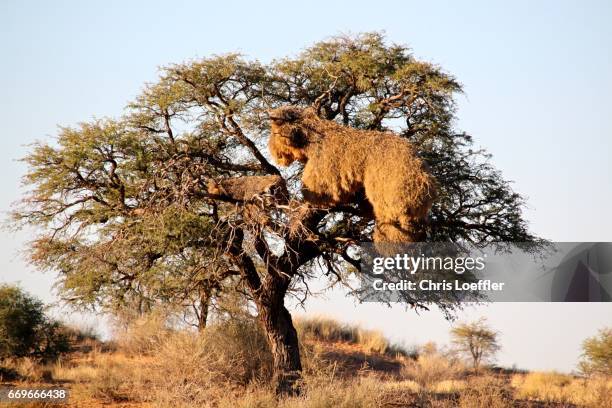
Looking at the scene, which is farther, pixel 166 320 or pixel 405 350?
pixel 405 350

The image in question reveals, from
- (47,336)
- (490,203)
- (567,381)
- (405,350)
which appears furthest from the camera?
(405,350)

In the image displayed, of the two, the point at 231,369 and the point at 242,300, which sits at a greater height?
the point at 242,300

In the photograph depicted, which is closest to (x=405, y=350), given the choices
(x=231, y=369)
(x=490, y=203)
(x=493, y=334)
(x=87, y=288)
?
(x=493, y=334)

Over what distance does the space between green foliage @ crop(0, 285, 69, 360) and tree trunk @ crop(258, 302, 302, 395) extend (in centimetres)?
978

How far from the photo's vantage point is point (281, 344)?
16.4 m

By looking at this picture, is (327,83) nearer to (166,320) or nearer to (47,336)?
(166,320)

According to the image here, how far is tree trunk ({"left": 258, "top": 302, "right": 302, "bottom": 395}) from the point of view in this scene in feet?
52.9

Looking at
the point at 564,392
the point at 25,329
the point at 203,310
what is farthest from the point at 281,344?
the point at 25,329

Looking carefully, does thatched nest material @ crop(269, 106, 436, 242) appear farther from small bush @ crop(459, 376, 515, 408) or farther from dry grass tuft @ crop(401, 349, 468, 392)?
dry grass tuft @ crop(401, 349, 468, 392)

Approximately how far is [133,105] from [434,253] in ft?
25.1

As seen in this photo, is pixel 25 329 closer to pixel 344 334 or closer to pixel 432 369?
pixel 344 334

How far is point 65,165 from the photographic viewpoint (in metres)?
16.4

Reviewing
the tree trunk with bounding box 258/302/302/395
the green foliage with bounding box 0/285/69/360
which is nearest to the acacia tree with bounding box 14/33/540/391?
the tree trunk with bounding box 258/302/302/395

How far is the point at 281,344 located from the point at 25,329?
10308mm
